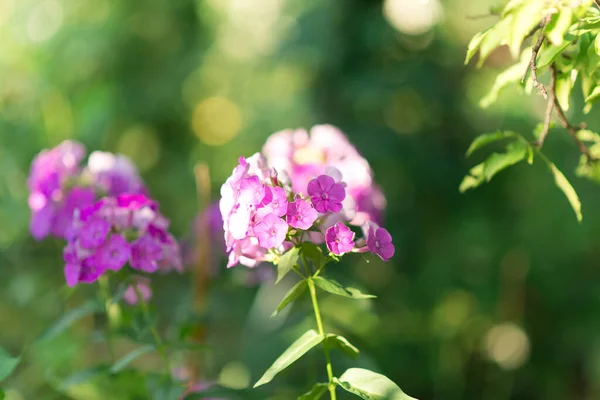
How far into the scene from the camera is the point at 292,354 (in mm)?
795

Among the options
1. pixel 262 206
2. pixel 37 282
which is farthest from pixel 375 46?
pixel 262 206

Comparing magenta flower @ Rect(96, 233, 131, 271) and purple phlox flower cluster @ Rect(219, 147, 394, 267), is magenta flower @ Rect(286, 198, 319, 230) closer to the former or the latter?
purple phlox flower cluster @ Rect(219, 147, 394, 267)

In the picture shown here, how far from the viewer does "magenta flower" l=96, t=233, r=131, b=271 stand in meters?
1.01

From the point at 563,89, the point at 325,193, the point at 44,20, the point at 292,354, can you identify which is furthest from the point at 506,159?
the point at 44,20

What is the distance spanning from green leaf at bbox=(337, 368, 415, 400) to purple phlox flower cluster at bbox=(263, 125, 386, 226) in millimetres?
393

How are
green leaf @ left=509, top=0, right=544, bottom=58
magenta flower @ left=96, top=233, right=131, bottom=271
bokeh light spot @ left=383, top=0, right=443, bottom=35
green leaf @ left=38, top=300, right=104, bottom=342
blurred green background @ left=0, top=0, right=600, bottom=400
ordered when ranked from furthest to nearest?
bokeh light spot @ left=383, top=0, right=443, bottom=35, blurred green background @ left=0, top=0, right=600, bottom=400, green leaf @ left=38, top=300, right=104, bottom=342, magenta flower @ left=96, top=233, right=131, bottom=271, green leaf @ left=509, top=0, right=544, bottom=58

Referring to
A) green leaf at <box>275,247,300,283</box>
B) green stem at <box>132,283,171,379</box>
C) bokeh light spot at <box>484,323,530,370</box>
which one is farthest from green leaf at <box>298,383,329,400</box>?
bokeh light spot at <box>484,323,530,370</box>

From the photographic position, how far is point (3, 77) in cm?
307

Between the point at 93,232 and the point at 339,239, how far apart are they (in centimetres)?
41

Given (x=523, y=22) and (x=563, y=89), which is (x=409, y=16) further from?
(x=523, y=22)

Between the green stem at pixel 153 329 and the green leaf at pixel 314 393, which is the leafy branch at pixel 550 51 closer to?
the green leaf at pixel 314 393

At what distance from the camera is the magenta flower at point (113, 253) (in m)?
1.01

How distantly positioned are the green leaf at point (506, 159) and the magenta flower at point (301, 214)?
0.78ft

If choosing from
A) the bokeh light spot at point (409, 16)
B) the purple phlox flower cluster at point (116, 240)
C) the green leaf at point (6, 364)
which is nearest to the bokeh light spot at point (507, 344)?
the bokeh light spot at point (409, 16)
